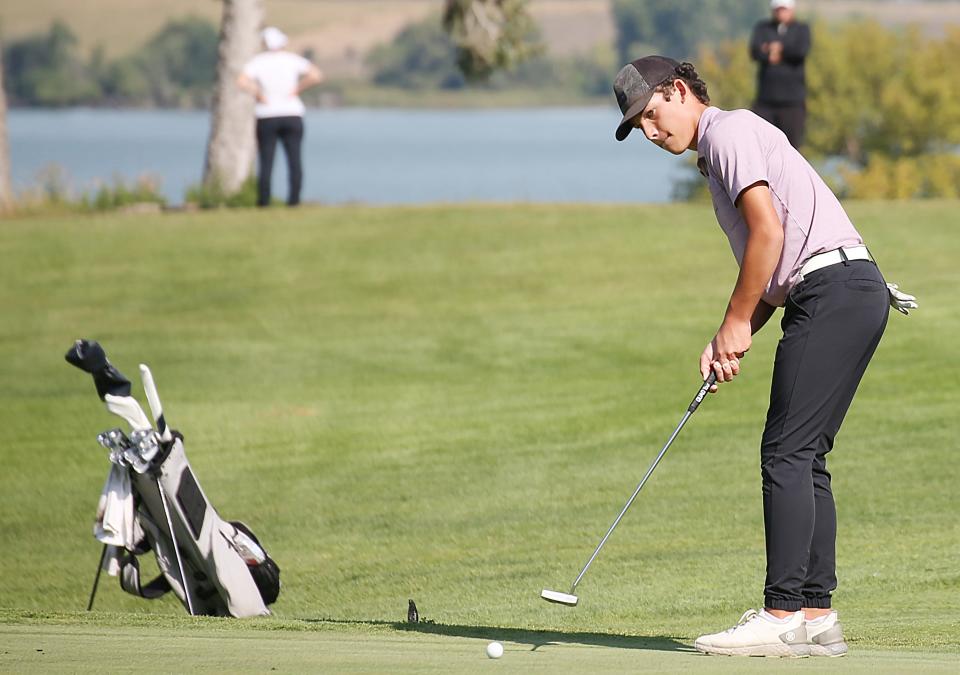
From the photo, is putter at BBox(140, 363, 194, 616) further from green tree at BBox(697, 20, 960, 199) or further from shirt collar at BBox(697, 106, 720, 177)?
green tree at BBox(697, 20, 960, 199)

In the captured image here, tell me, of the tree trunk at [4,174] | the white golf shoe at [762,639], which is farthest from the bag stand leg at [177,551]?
the tree trunk at [4,174]

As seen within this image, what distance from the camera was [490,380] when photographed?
12.4m

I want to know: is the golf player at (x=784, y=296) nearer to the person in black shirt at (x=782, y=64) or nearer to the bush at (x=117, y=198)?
the person in black shirt at (x=782, y=64)

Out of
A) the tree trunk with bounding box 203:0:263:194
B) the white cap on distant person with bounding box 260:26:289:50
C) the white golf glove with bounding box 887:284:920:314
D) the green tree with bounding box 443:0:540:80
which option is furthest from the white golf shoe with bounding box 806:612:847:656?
the green tree with bounding box 443:0:540:80

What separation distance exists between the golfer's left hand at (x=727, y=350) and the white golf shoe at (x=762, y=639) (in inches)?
29.6

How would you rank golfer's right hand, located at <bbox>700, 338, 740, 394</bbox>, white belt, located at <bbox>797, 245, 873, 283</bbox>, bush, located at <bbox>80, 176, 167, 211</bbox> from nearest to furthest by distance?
white belt, located at <bbox>797, 245, 873, 283</bbox>, golfer's right hand, located at <bbox>700, 338, 740, 394</bbox>, bush, located at <bbox>80, 176, 167, 211</bbox>

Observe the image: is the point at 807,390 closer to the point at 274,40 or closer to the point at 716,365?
the point at 716,365

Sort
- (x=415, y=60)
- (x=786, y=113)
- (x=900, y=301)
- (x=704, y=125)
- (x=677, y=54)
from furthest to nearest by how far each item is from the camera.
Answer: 1. (x=415, y=60)
2. (x=677, y=54)
3. (x=786, y=113)
4. (x=900, y=301)
5. (x=704, y=125)

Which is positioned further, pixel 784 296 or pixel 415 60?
pixel 415 60

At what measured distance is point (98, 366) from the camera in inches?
248

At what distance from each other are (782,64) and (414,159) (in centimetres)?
7575

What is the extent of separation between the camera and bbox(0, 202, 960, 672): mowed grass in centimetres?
605

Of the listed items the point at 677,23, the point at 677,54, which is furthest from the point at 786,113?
the point at 677,54

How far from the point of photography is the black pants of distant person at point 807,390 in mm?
4840
